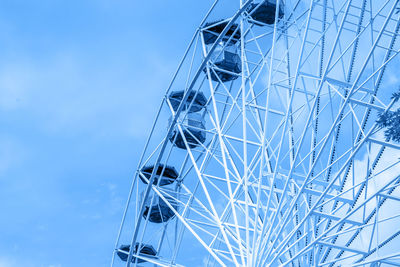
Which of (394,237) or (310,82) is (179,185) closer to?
(310,82)

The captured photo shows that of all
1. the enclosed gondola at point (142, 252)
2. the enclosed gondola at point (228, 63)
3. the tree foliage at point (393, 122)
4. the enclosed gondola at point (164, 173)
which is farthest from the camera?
the enclosed gondola at point (142, 252)

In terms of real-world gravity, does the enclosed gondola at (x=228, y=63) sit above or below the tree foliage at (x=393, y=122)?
above

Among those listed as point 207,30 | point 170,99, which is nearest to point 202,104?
point 170,99

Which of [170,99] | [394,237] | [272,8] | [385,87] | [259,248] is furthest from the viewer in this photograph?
[170,99]

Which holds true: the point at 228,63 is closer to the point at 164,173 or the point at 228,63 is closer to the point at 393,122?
the point at 164,173

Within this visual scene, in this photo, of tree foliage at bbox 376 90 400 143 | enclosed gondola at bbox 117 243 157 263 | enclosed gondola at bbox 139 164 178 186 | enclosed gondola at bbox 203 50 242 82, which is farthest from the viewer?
enclosed gondola at bbox 117 243 157 263

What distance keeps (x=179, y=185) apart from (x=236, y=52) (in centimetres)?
661

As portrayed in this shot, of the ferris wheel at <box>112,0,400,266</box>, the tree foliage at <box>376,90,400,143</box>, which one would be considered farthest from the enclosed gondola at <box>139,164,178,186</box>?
the tree foliage at <box>376,90,400,143</box>

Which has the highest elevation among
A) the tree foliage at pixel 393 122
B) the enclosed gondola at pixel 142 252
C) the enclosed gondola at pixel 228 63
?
the enclosed gondola at pixel 228 63

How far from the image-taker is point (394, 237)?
61.9ft

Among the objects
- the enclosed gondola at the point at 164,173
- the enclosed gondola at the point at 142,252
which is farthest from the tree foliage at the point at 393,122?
the enclosed gondola at the point at 142,252

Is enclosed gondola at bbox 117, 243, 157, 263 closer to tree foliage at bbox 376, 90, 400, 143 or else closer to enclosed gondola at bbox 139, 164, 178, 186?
enclosed gondola at bbox 139, 164, 178, 186

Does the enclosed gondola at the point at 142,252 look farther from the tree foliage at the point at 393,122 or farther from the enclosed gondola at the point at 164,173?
the tree foliage at the point at 393,122

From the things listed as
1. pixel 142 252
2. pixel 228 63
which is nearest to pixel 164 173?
pixel 142 252
